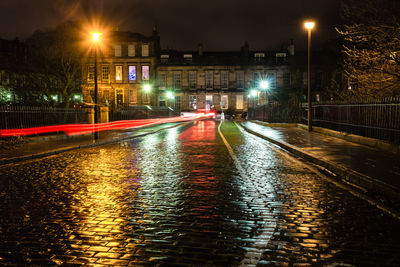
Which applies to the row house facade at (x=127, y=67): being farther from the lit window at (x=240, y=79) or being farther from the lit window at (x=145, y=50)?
the lit window at (x=240, y=79)

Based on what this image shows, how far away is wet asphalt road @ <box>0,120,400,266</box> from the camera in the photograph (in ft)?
12.3

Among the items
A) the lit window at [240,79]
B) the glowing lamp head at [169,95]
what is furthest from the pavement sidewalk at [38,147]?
the lit window at [240,79]

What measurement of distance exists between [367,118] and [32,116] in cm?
1655

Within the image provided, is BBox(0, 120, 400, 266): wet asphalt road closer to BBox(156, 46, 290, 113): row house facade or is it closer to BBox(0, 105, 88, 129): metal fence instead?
BBox(0, 105, 88, 129): metal fence

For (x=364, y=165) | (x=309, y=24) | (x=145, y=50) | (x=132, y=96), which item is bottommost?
(x=364, y=165)

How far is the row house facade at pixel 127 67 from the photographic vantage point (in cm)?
6234

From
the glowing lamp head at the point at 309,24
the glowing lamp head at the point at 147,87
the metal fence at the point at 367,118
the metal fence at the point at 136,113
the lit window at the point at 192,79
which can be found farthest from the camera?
the lit window at the point at 192,79

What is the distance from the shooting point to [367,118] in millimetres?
14570

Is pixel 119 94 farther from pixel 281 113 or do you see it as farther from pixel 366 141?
pixel 366 141

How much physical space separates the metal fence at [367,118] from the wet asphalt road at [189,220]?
5.59m

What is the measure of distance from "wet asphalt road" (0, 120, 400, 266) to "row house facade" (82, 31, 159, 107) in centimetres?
5464

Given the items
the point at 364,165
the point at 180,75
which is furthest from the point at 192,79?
the point at 364,165

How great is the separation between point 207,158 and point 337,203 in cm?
595

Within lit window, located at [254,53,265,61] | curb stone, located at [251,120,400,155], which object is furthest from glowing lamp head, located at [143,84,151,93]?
curb stone, located at [251,120,400,155]
